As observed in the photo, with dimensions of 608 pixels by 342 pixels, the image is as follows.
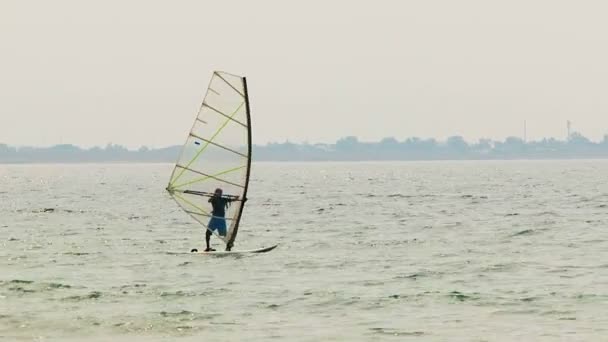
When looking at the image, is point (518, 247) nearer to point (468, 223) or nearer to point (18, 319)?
point (468, 223)

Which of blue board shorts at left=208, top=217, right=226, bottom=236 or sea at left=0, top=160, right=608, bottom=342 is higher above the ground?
A: blue board shorts at left=208, top=217, right=226, bottom=236

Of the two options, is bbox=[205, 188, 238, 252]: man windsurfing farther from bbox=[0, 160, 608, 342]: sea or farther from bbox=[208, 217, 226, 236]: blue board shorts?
bbox=[0, 160, 608, 342]: sea

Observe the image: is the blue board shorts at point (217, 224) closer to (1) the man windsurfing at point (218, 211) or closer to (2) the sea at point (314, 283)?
(1) the man windsurfing at point (218, 211)

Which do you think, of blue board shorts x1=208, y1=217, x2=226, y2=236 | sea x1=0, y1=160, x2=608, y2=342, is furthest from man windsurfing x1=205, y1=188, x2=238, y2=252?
sea x1=0, y1=160, x2=608, y2=342

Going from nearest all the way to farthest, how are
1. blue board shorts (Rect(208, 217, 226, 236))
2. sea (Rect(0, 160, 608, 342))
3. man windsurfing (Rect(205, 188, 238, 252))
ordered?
sea (Rect(0, 160, 608, 342))
man windsurfing (Rect(205, 188, 238, 252))
blue board shorts (Rect(208, 217, 226, 236))

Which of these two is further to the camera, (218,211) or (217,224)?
(217,224)

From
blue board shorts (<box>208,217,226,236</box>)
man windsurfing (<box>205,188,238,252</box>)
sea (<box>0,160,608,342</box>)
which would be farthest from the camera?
blue board shorts (<box>208,217,226,236</box>)

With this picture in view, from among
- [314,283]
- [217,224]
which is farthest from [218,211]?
[314,283]

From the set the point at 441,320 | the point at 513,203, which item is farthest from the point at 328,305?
the point at 513,203

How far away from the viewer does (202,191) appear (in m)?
34.6

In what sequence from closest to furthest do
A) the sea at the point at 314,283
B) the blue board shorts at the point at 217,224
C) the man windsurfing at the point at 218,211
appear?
the sea at the point at 314,283 → the man windsurfing at the point at 218,211 → the blue board shorts at the point at 217,224

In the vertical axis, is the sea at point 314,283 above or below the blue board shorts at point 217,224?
below

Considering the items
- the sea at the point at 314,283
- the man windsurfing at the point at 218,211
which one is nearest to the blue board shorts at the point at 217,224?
the man windsurfing at the point at 218,211

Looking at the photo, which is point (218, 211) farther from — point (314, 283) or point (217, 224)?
point (314, 283)
